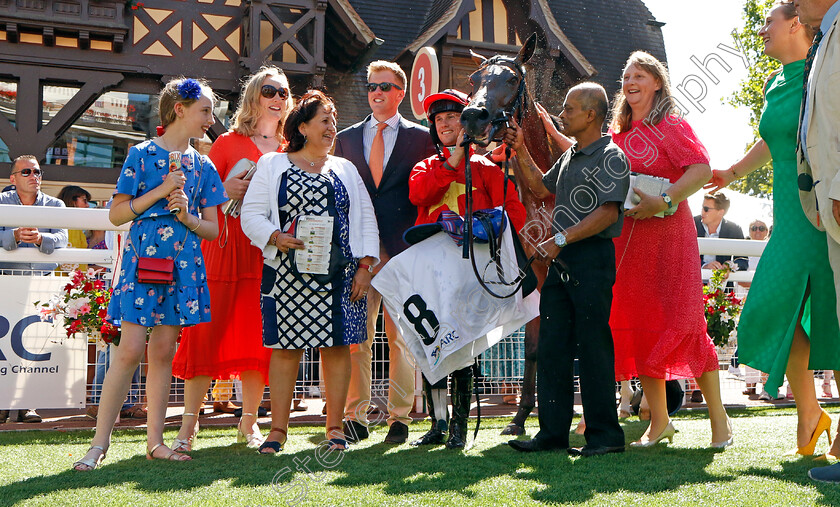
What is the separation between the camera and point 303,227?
4383 mm

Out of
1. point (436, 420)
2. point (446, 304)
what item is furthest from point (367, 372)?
point (446, 304)

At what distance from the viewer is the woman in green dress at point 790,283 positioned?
3.70 meters

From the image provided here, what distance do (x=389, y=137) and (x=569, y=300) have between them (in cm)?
173

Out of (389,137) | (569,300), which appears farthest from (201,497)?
(389,137)

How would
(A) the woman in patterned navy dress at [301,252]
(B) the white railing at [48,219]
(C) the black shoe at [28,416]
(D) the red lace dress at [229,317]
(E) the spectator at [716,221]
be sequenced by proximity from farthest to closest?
1. (E) the spectator at [716,221]
2. (C) the black shoe at [28,416]
3. (B) the white railing at [48,219]
4. (D) the red lace dress at [229,317]
5. (A) the woman in patterned navy dress at [301,252]

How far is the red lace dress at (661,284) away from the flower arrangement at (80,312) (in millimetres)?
3572

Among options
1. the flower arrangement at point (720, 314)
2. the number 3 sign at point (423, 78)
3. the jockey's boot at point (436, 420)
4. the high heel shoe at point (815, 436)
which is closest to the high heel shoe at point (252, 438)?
the jockey's boot at point (436, 420)

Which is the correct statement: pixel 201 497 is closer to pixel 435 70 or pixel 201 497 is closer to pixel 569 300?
pixel 569 300

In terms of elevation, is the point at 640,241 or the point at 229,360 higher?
the point at 640,241

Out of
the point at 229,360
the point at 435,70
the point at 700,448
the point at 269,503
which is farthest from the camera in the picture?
the point at 435,70

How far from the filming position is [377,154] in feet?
16.9

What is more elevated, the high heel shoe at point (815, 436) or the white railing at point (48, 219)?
the white railing at point (48, 219)

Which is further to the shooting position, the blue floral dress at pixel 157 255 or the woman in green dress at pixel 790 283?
the blue floral dress at pixel 157 255

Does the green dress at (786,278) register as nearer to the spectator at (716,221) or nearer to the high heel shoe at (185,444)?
the high heel shoe at (185,444)
